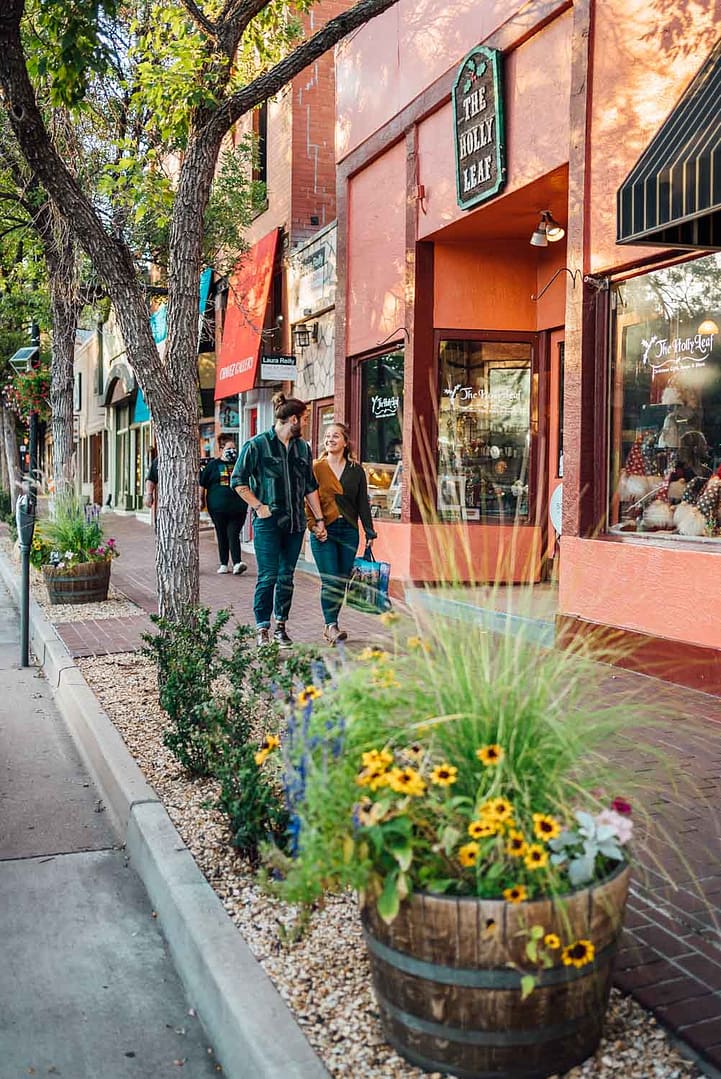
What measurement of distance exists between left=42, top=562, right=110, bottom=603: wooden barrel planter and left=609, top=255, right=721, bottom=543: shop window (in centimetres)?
582

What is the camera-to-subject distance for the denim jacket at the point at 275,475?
26.3 feet

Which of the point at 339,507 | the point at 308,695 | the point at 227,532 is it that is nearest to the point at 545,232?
the point at 339,507

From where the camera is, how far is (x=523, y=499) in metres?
11.2

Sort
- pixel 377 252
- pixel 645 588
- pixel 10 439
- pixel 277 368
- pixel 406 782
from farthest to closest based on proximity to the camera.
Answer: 1. pixel 10 439
2. pixel 277 368
3. pixel 377 252
4. pixel 645 588
5. pixel 406 782

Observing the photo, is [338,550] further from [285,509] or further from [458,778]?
[458,778]

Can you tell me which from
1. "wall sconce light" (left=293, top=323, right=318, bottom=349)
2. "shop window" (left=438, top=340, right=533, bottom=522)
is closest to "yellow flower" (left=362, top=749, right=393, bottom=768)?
"shop window" (left=438, top=340, right=533, bottom=522)

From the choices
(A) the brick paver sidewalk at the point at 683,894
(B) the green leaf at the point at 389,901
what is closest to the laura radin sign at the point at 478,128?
(A) the brick paver sidewalk at the point at 683,894

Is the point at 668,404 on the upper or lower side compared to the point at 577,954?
upper

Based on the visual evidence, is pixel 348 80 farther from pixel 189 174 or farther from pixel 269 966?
pixel 269 966

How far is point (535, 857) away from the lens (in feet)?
7.67

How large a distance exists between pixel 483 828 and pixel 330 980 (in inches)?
36.9

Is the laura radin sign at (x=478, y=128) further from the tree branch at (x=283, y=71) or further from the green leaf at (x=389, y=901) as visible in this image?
the green leaf at (x=389, y=901)

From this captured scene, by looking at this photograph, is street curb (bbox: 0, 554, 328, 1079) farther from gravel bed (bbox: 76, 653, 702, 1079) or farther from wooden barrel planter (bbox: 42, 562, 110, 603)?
wooden barrel planter (bbox: 42, 562, 110, 603)

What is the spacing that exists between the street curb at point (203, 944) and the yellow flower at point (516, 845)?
0.75 metres
